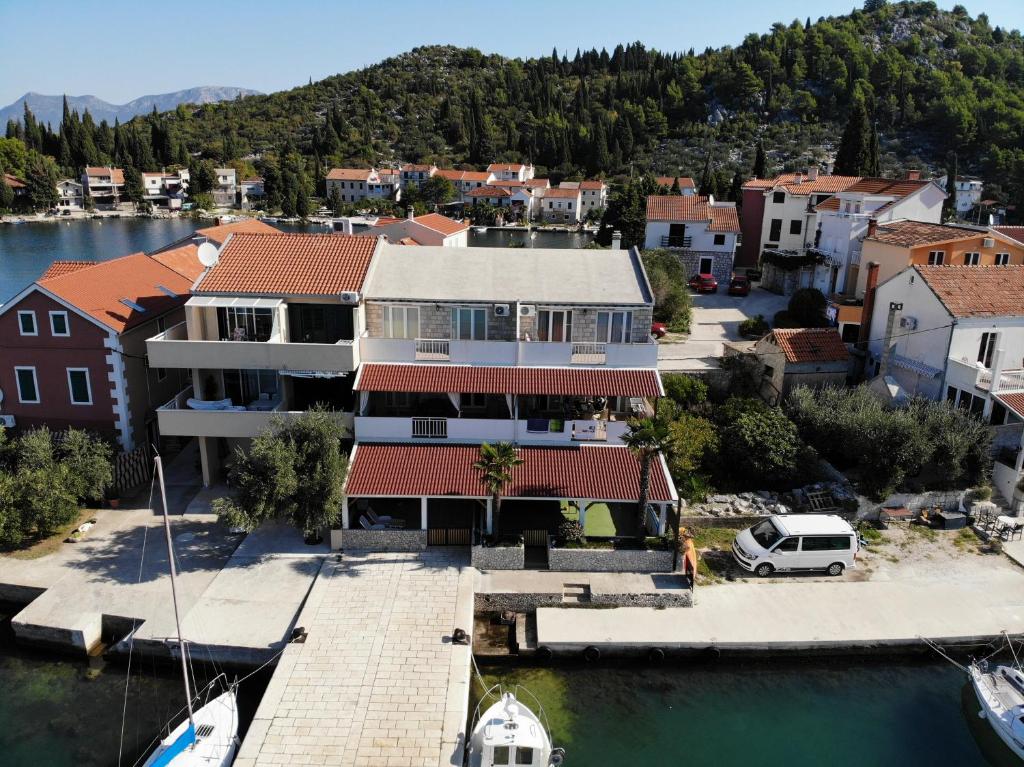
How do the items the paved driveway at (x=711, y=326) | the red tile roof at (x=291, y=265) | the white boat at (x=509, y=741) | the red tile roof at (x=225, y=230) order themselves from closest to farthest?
the white boat at (x=509, y=741) → the red tile roof at (x=291, y=265) → the paved driveway at (x=711, y=326) → the red tile roof at (x=225, y=230)

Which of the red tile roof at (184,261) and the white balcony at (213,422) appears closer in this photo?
the white balcony at (213,422)

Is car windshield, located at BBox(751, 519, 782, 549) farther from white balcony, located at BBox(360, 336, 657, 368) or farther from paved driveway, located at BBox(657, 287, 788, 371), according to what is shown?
paved driveway, located at BBox(657, 287, 788, 371)

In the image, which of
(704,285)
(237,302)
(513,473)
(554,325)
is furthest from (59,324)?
(704,285)

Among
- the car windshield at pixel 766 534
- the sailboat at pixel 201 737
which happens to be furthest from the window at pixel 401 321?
the car windshield at pixel 766 534

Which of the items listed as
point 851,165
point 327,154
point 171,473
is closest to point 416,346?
point 171,473

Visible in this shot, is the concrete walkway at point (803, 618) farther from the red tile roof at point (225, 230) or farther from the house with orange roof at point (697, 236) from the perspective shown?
the house with orange roof at point (697, 236)

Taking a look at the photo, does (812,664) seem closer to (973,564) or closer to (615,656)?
(615,656)

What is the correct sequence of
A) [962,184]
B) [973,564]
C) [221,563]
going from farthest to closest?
[962,184], [973,564], [221,563]
